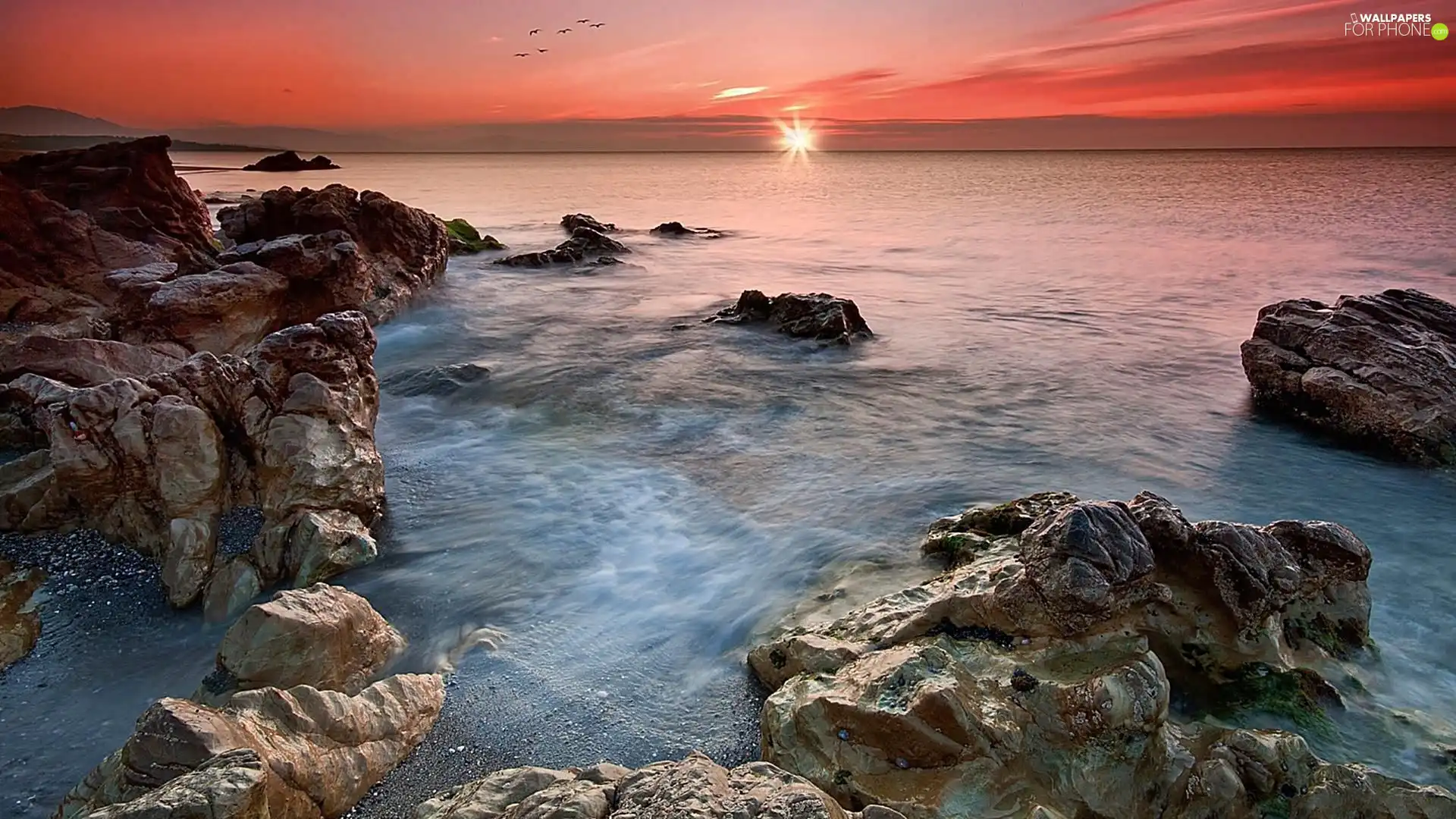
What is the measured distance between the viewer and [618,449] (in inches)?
338

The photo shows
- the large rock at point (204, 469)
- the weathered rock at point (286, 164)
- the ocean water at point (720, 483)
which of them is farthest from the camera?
the weathered rock at point (286, 164)

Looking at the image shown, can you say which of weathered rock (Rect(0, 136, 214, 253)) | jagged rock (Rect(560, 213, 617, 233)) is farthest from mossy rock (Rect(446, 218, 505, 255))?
weathered rock (Rect(0, 136, 214, 253))

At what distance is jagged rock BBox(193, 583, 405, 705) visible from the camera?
3.84 m

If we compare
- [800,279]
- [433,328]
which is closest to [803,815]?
[433,328]

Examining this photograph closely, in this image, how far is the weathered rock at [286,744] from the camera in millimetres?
2887

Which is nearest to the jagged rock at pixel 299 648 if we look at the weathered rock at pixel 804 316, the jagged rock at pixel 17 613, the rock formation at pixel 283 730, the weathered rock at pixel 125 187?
the rock formation at pixel 283 730

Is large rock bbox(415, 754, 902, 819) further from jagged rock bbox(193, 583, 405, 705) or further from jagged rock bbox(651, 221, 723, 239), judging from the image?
jagged rock bbox(651, 221, 723, 239)

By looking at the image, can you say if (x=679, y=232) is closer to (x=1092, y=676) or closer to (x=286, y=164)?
(x=1092, y=676)

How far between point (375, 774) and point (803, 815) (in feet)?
7.43

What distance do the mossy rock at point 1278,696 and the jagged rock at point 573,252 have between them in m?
19.5

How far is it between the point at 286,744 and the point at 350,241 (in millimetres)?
10517

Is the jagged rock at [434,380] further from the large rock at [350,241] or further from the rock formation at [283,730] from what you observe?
the rock formation at [283,730]

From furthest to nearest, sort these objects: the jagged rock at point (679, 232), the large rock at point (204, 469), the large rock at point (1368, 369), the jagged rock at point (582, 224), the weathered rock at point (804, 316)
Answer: the jagged rock at point (679, 232), the jagged rock at point (582, 224), the weathered rock at point (804, 316), the large rock at point (1368, 369), the large rock at point (204, 469)

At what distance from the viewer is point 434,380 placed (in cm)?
1079
